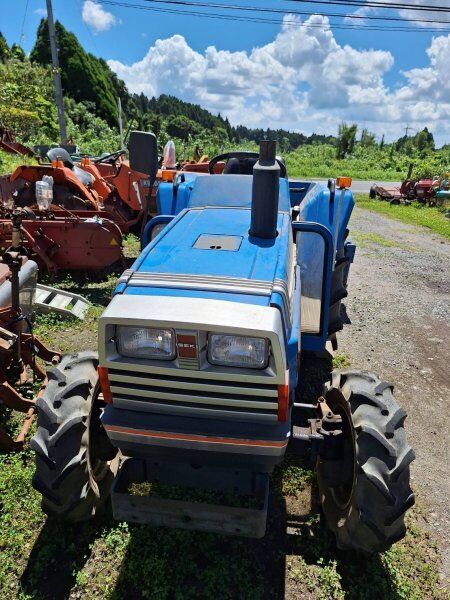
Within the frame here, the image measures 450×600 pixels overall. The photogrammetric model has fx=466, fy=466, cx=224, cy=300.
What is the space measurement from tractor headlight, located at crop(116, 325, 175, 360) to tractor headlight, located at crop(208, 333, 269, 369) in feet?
Result: 0.65

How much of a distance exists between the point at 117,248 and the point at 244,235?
3842mm

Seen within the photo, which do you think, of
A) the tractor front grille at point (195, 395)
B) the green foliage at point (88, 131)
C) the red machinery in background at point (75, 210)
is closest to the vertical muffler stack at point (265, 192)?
the tractor front grille at point (195, 395)

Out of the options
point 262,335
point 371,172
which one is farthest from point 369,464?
point 371,172

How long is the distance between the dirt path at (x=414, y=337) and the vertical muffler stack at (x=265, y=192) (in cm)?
220

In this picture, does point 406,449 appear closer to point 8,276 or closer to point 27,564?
point 27,564

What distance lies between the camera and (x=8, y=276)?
402 cm

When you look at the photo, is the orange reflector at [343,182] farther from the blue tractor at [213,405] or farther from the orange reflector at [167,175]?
the orange reflector at [167,175]

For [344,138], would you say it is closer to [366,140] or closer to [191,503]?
[366,140]

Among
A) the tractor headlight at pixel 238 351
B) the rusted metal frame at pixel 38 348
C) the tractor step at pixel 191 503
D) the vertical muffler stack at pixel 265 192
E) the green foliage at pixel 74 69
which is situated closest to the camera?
the tractor headlight at pixel 238 351

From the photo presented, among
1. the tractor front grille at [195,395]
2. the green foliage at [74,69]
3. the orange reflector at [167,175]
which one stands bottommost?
the tractor front grille at [195,395]

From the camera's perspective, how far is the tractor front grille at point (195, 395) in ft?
7.20

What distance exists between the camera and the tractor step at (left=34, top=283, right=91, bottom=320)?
5.59 metres

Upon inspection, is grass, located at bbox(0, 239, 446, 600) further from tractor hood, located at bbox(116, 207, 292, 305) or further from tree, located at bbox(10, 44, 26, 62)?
tree, located at bbox(10, 44, 26, 62)

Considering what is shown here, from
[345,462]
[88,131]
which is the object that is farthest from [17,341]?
[88,131]
